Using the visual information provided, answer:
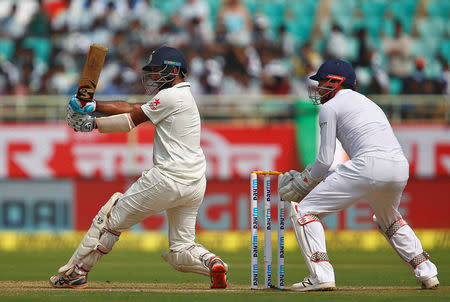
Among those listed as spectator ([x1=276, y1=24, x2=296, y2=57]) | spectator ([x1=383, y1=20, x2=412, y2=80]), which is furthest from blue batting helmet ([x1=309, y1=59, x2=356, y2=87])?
spectator ([x1=383, y1=20, x2=412, y2=80])

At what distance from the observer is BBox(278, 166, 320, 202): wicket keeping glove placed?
690 cm

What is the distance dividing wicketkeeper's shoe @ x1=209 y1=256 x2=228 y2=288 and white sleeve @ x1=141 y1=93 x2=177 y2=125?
3.96 feet

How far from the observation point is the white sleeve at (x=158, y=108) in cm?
678

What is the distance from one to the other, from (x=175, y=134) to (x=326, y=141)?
1192 mm

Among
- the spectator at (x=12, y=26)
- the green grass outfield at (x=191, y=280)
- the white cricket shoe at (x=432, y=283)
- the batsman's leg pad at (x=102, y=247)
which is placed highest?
the spectator at (x=12, y=26)

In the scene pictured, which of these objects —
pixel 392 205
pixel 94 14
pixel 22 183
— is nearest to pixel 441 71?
pixel 94 14

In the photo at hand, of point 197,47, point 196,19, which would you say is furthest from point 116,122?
point 196,19

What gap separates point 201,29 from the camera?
51.7 feet

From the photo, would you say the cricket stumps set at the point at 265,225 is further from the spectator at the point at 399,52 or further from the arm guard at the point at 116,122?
A: the spectator at the point at 399,52

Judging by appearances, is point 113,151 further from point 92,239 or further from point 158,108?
point 158,108

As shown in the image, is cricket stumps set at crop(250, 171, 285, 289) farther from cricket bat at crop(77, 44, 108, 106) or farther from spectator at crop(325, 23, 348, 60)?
spectator at crop(325, 23, 348, 60)

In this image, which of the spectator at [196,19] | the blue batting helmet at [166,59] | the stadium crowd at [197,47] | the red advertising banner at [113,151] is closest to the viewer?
the blue batting helmet at [166,59]

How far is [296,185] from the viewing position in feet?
22.7

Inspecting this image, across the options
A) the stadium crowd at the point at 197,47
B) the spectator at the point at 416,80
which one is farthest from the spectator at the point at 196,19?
the spectator at the point at 416,80
